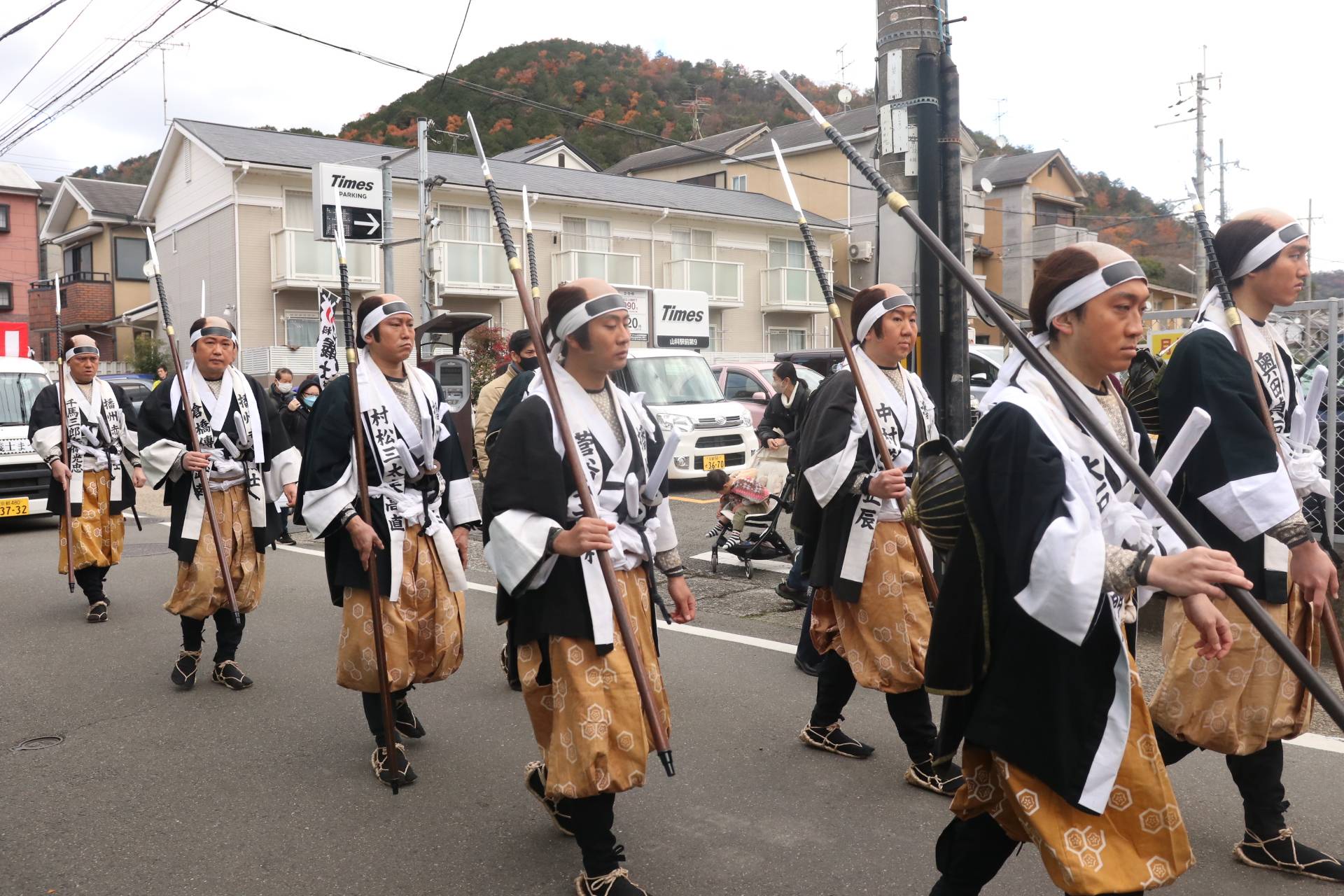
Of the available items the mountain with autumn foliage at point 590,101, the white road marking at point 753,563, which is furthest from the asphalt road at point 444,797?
the mountain with autumn foliage at point 590,101

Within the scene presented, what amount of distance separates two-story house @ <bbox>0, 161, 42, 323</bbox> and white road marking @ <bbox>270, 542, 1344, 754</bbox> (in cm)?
3049

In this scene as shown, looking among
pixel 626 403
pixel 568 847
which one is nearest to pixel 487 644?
pixel 568 847

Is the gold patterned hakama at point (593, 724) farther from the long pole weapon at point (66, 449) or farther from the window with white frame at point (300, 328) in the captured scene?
the window with white frame at point (300, 328)

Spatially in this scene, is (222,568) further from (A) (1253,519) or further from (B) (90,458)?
(A) (1253,519)

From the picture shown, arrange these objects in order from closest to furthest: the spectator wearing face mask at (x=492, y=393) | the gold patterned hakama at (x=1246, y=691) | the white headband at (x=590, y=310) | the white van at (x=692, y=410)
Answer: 1. the gold patterned hakama at (x=1246, y=691)
2. the white headband at (x=590, y=310)
3. the spectator wearing face mask at (x=492, y=393)
4. the white van at (x=692, y=410)

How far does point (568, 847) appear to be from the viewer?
367 centimetres

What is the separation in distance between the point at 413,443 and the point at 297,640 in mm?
2920

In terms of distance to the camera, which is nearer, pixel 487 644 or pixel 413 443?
pixel 413 443

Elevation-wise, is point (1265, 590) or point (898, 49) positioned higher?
point (898, 49)

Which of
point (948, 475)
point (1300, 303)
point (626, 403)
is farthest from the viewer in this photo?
point (1300, 303)

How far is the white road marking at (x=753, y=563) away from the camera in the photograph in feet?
29.1

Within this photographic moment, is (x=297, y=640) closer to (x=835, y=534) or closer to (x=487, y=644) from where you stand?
(x=487, y=644)

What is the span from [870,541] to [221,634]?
360 centimetres

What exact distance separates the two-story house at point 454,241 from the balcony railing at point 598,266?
A: 44 mm
